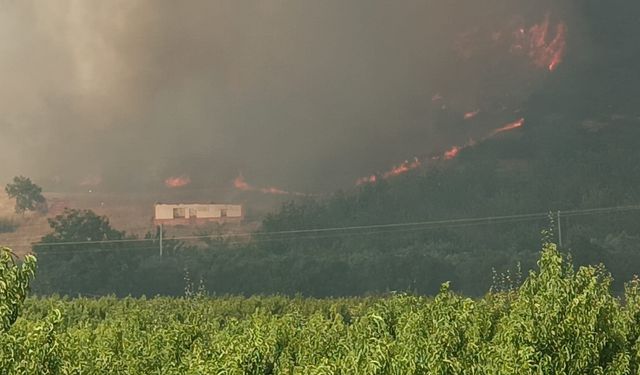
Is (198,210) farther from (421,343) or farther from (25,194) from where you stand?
(421,343)

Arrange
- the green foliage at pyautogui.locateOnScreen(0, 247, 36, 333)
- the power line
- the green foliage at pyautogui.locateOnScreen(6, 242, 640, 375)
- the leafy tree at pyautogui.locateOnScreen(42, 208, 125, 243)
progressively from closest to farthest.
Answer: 1. the green foliage at pyautogui.locateOnScreen(0, 247, 36, 333)
2. the green foliage at pyautogui.locateOnScreen(6, 242, 640, 375)
3. the leafy tree at pyautogui.locateOnScreen(42, 208, 125, 243)
4. the power line

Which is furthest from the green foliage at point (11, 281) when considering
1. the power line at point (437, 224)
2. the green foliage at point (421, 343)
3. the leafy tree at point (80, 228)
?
the power line at point (437, 224)

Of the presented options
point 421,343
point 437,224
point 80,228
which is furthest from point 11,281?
point 437,224

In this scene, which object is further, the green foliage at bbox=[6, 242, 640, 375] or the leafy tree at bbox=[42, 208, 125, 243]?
the leafy tree at bbox=[42, 208, 125, 243]

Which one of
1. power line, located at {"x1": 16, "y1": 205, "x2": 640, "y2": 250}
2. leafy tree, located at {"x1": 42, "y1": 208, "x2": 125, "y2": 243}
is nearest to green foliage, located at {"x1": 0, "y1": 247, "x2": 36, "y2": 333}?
leafy tree, located at {"x1": 42, "y1": 208, "x2": 125, "y2": 243}

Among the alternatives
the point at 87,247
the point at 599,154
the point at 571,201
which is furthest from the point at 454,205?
the point at 87,247

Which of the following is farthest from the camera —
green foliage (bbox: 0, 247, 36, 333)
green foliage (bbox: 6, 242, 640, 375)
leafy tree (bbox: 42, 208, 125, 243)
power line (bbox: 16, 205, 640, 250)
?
power line (bbox: 16, 205, 640, 250)

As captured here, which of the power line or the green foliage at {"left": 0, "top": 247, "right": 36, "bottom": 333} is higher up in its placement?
the power line

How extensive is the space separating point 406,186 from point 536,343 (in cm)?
13155

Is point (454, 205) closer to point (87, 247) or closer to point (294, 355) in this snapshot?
point (87, 247)

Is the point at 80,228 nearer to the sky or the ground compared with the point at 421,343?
nearer to the sky

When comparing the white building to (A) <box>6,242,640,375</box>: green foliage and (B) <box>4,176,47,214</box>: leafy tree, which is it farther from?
(A) <box>6,242,640,375</box>: green foliage

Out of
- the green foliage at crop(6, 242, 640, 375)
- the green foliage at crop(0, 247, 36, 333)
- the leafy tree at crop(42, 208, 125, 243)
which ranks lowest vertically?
the green foliage at crop(6, 242, 640, 375)

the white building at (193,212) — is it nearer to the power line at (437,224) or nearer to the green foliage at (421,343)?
the power line at (437,224)
